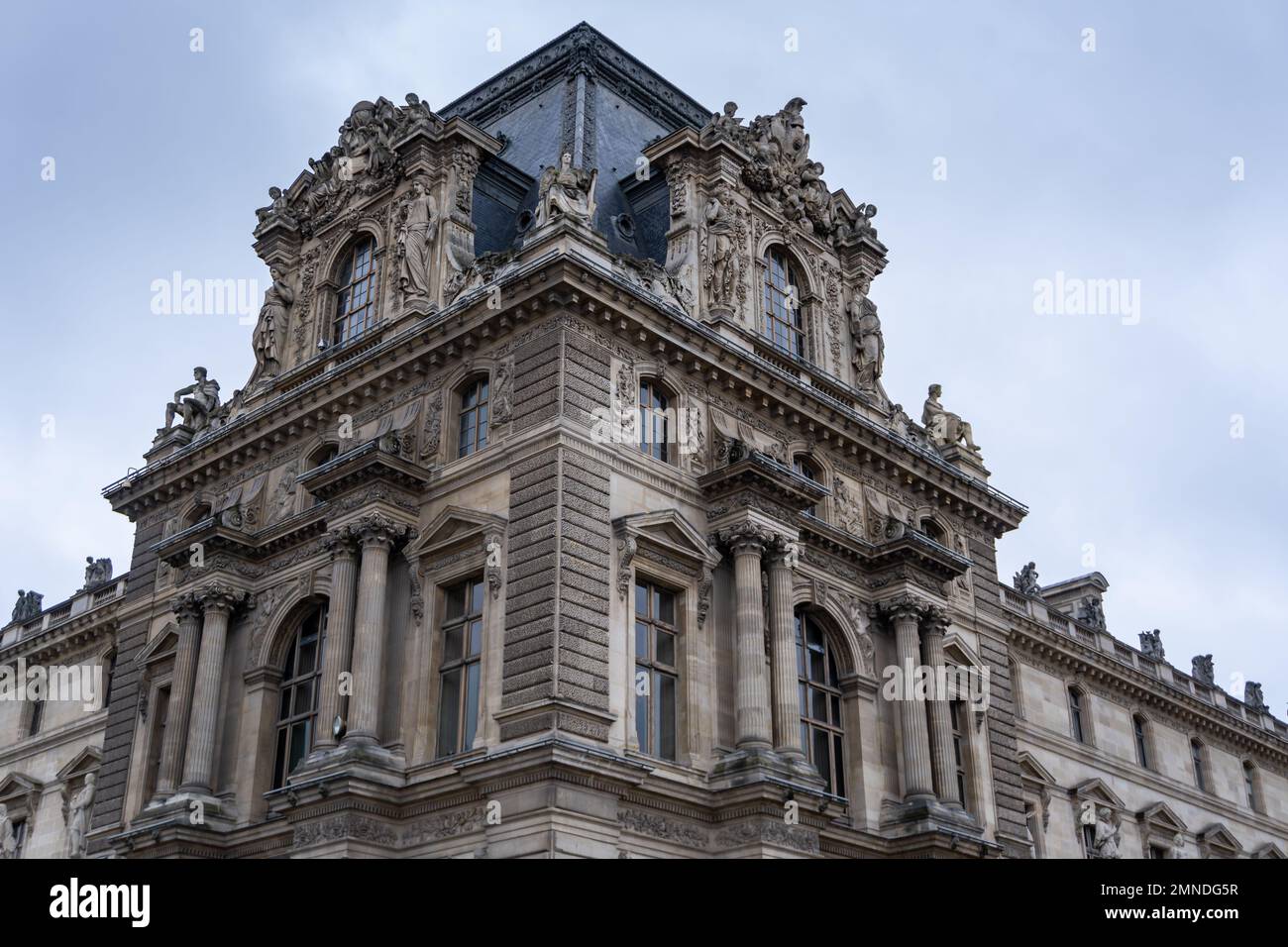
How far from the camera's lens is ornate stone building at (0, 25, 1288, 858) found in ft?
95.7

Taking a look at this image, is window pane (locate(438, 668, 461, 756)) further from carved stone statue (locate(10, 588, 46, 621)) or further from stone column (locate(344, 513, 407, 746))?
carved stone statue (locate(10, 588, 46, 621))

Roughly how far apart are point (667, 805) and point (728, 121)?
18.7 metres

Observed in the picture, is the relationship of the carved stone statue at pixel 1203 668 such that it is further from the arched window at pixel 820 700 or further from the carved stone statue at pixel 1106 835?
the arched window at pixel 820 700

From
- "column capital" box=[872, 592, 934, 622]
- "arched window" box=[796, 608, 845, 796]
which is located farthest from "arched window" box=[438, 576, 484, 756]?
"column capital" box=[872, 592, 934, 622]

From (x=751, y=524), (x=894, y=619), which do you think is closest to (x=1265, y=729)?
(x=894, y=619)

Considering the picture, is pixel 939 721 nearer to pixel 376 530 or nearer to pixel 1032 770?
pixel 1032 770

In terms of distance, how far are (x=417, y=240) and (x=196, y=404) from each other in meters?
9.93

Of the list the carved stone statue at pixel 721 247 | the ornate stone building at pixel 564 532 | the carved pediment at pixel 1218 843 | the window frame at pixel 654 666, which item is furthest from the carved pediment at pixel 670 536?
the carved pediment at pixel 1218 843

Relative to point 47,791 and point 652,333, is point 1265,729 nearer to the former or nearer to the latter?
point 652,333

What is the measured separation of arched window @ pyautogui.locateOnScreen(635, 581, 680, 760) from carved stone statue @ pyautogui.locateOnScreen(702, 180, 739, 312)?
8366 mm

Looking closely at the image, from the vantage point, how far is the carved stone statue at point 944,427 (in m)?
42.3

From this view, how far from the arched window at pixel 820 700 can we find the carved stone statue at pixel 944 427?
953cm

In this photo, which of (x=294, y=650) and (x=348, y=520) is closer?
(x=348, y=520)

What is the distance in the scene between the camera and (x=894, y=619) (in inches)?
1420
